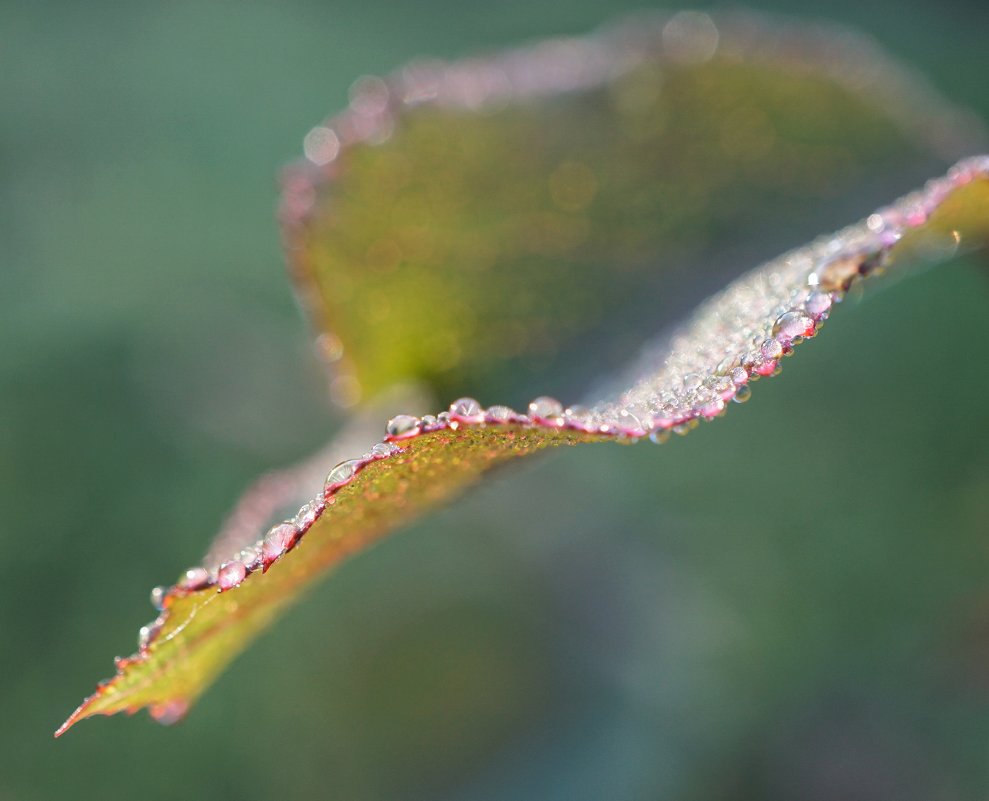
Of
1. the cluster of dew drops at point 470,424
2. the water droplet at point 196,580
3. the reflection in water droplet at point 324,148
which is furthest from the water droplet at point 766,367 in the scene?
the reflection in water droplet at point 324,148

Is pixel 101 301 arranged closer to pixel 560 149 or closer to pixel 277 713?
pixel 277 713

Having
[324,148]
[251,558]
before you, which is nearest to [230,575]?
[251,558]

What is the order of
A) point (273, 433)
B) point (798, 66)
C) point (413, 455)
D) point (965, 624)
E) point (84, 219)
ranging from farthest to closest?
point (84, 219) → point (273, 433) → point (965, 624) → point (798, 66) → point (413, 455)

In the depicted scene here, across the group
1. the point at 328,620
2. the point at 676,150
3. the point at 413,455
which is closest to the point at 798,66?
the point at 676,150

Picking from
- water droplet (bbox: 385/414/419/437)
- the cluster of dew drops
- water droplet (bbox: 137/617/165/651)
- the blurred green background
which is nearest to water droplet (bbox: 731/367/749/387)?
the cluster of dew drops

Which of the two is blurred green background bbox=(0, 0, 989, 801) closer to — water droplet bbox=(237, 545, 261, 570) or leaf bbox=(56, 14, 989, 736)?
leaf bbox=(56, 14, 989, 736)

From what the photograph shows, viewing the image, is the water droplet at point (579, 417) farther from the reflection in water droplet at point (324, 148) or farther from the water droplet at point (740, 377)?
the reflection in water droplet at point (324, 148)

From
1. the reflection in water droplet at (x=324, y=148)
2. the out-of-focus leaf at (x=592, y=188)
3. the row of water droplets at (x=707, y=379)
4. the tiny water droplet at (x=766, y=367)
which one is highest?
the reflection in water droplet at (x=324, y=148)

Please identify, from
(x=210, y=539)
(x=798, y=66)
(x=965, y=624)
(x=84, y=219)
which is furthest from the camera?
(x=84, y=219)
